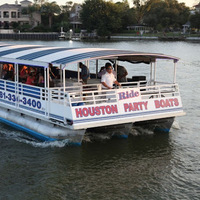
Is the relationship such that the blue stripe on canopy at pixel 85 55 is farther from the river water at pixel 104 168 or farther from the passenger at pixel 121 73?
the river water at pixel 104 168

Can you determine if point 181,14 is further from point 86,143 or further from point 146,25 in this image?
point 86,143

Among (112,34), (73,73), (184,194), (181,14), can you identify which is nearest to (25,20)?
(112,34)

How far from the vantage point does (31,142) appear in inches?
559

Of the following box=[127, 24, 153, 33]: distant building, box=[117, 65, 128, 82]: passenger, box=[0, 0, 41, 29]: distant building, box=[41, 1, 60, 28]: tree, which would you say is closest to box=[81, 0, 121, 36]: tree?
box=[127, 24, 153, 33]: distant building

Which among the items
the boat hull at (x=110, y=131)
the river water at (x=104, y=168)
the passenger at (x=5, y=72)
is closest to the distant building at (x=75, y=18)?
the passenger at (x=5, y=72)

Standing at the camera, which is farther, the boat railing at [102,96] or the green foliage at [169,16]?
the green foliage at [169,16]

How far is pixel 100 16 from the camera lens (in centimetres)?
11288

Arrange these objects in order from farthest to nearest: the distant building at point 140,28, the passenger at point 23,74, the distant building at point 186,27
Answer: the distant building at point 140,28 < the distant building at point 186,27 < the passenger at point 23,74

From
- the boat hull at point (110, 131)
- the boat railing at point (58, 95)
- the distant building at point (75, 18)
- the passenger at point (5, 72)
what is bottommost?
the boat hull at point (110, 131)

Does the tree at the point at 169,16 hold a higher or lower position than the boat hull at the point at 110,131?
higher

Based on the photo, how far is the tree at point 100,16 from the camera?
111625mm

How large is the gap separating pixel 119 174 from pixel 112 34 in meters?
106

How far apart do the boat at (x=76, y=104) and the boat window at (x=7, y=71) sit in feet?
3.58

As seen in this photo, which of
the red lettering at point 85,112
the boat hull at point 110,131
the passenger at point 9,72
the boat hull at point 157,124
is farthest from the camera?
the passenger at point 9,72
